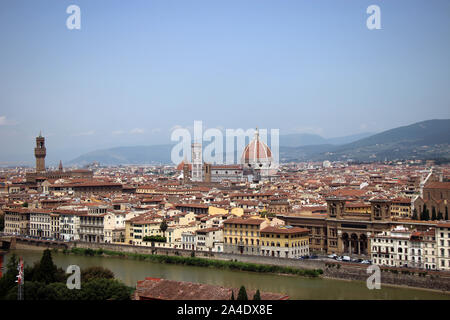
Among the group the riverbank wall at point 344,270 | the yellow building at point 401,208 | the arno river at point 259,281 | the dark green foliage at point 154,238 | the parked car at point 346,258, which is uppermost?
the yellow building at point 401,208

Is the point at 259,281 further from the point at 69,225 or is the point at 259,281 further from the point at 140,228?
the point at 69,225

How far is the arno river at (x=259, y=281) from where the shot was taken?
16766mm

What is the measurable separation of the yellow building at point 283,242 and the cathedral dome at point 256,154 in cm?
3386

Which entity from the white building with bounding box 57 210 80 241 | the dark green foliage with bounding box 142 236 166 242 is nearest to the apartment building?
the dark green foliage with bounding box 142 236 166 242

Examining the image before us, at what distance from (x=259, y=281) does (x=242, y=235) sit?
12.8ft

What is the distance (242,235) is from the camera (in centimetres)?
2241

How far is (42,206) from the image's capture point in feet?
103

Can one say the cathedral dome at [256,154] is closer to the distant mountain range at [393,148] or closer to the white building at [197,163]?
the white building at [197,163]

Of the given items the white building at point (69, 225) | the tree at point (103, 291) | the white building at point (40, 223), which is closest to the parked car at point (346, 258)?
the tree at point (103, 291)

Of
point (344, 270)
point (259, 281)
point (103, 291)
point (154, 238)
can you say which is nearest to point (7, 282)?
point (103, 291)

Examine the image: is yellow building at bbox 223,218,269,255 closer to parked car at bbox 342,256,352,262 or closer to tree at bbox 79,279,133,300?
parked car at bbox 342,256,352,262

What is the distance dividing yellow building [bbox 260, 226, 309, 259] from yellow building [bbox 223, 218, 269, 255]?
0.29 metres
